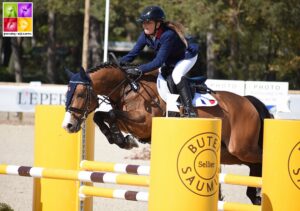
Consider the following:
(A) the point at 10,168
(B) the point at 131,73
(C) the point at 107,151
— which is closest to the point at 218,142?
(A) the point at 10,168

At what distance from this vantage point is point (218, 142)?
453cm

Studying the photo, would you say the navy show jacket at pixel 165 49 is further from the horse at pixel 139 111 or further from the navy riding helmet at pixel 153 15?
the horse at pixel 139 111

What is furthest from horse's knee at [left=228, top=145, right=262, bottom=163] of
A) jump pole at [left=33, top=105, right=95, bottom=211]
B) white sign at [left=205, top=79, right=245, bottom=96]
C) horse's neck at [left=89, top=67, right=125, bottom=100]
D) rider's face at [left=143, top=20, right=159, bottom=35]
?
white sign at [left=205, top=79, right=245, bottom=96]

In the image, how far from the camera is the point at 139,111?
7.04m

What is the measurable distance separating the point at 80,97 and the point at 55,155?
72cm

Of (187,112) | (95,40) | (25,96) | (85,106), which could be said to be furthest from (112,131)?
(95,40)

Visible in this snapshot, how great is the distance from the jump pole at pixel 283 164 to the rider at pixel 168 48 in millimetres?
2290

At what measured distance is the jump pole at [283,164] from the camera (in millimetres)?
4711

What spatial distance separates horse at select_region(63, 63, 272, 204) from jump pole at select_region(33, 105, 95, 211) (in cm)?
11

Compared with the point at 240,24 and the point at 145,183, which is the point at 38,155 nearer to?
the point at 145,183

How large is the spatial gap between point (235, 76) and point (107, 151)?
16.4 m

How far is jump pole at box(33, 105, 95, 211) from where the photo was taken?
6.36m

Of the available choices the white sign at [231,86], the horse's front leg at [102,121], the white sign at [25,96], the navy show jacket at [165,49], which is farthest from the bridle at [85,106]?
the white sign at [25,96]

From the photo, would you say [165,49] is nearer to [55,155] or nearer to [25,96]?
[55,155]
